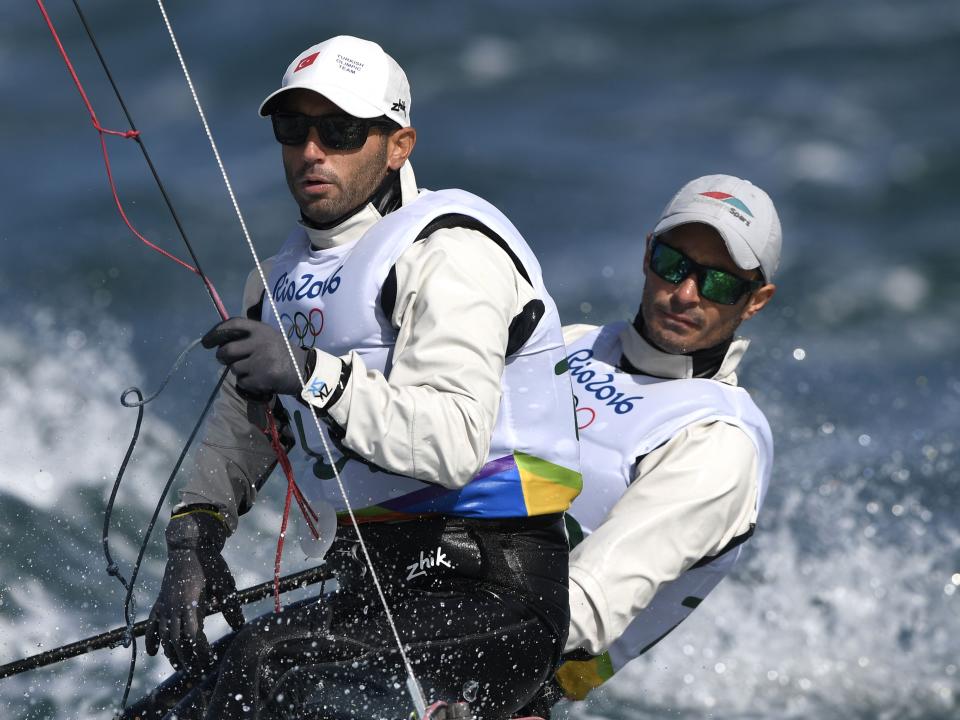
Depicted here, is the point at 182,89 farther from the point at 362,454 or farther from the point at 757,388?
the point at 362,454

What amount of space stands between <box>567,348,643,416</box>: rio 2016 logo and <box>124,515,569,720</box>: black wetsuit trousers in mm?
706

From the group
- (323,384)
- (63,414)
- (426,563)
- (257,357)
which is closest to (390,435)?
(323,384)

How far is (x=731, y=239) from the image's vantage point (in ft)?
12.3

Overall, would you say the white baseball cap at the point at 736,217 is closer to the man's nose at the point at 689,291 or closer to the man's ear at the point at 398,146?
the man's nose at the point at 689,291

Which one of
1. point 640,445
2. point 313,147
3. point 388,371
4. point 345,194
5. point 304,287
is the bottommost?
point 640,445

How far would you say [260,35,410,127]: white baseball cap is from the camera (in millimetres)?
3162

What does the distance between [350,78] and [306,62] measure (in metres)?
0.11

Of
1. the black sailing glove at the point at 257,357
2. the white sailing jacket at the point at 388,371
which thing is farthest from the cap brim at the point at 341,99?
the black sailing glove at the point at 257,357

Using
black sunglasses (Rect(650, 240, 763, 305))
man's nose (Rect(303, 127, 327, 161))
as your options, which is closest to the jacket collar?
black sunglasses (Rect(650, 240, 763, 305))

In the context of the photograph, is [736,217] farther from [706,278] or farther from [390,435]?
[390,435]

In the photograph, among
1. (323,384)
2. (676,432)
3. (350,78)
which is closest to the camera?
(323,384)

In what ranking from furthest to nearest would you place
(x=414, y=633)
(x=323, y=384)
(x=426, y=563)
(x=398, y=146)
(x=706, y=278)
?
1. (x=706, y=278)
2. (x=398, y=146)
3. (x=426, y=563)
4. (x=414, y=633)
5. (x=323, y=384)

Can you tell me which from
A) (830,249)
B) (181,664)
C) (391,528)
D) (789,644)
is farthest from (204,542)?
(830,249)

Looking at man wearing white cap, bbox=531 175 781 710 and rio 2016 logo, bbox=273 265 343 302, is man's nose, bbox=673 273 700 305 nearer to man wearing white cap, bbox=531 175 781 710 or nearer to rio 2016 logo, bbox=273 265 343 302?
man wearing white cap, bbox=531 175 781 710
